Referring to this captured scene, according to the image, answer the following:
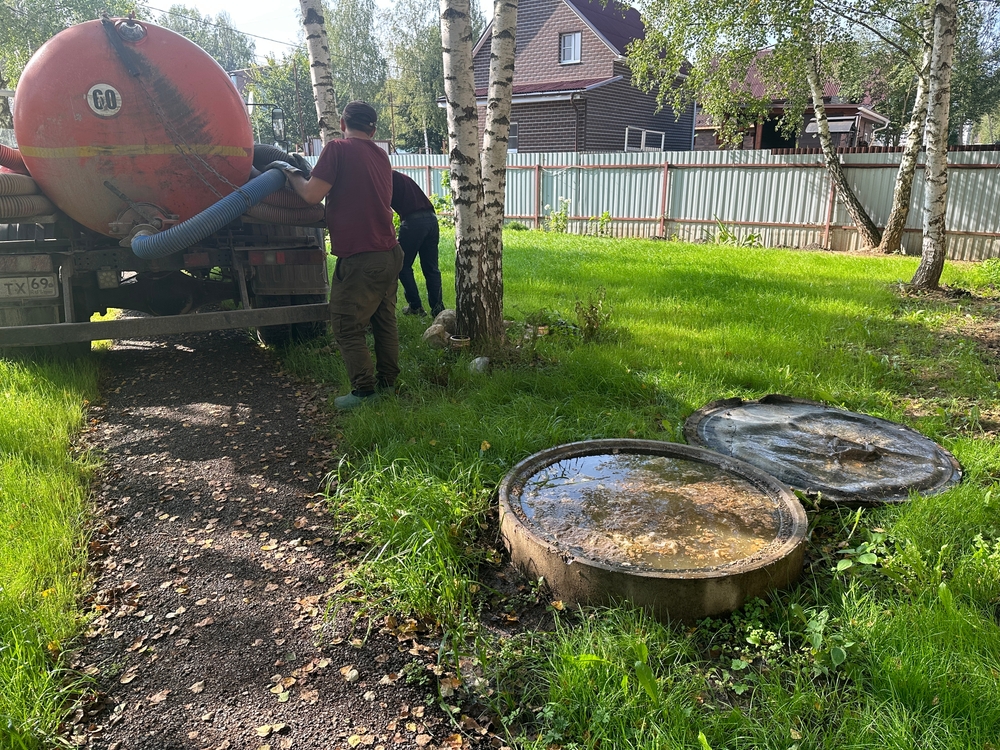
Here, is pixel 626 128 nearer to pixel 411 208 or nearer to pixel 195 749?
pixel 411 208

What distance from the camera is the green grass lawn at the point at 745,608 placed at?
6.86ft

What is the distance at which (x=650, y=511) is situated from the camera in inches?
121

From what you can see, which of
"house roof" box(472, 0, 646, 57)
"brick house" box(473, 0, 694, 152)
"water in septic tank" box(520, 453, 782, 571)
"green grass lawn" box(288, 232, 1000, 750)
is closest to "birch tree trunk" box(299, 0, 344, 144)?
"green grass lawn" box(288, 232, 1000, 750)

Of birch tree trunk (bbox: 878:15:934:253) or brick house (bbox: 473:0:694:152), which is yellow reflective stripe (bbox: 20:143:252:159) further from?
brick house (bbox: 473:0:694:152)

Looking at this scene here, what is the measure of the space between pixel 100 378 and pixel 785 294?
748 centimetres

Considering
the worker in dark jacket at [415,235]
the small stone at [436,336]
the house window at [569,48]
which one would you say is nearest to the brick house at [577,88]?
the house window at [569,48]

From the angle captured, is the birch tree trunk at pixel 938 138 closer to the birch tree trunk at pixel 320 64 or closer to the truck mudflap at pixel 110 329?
the birch tree trunk at pixel 320 64

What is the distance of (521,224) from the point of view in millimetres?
18469

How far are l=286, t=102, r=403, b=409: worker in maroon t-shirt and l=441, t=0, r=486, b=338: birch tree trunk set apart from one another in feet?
2.72

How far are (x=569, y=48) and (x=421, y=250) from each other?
70.6 ft

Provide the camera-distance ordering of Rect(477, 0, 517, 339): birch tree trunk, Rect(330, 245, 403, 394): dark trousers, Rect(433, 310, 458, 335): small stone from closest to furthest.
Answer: Rect(330, 245, 403, 394): dark trousers → Rect(477, 0, 517, 339): birch tree trunk → Rect(433, 310, 458, 335): small stone

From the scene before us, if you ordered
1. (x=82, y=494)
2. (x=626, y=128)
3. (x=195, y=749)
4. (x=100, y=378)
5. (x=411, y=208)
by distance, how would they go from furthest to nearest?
1. (x=626, y=128)
2. (x=411, y=208)
3. (x=100, y=378)
4. (x=82, y=494)
5. (x=195, y=749)

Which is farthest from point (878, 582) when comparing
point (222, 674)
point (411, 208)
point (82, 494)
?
point (411, 208)

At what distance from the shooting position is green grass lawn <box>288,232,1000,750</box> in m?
2.09
